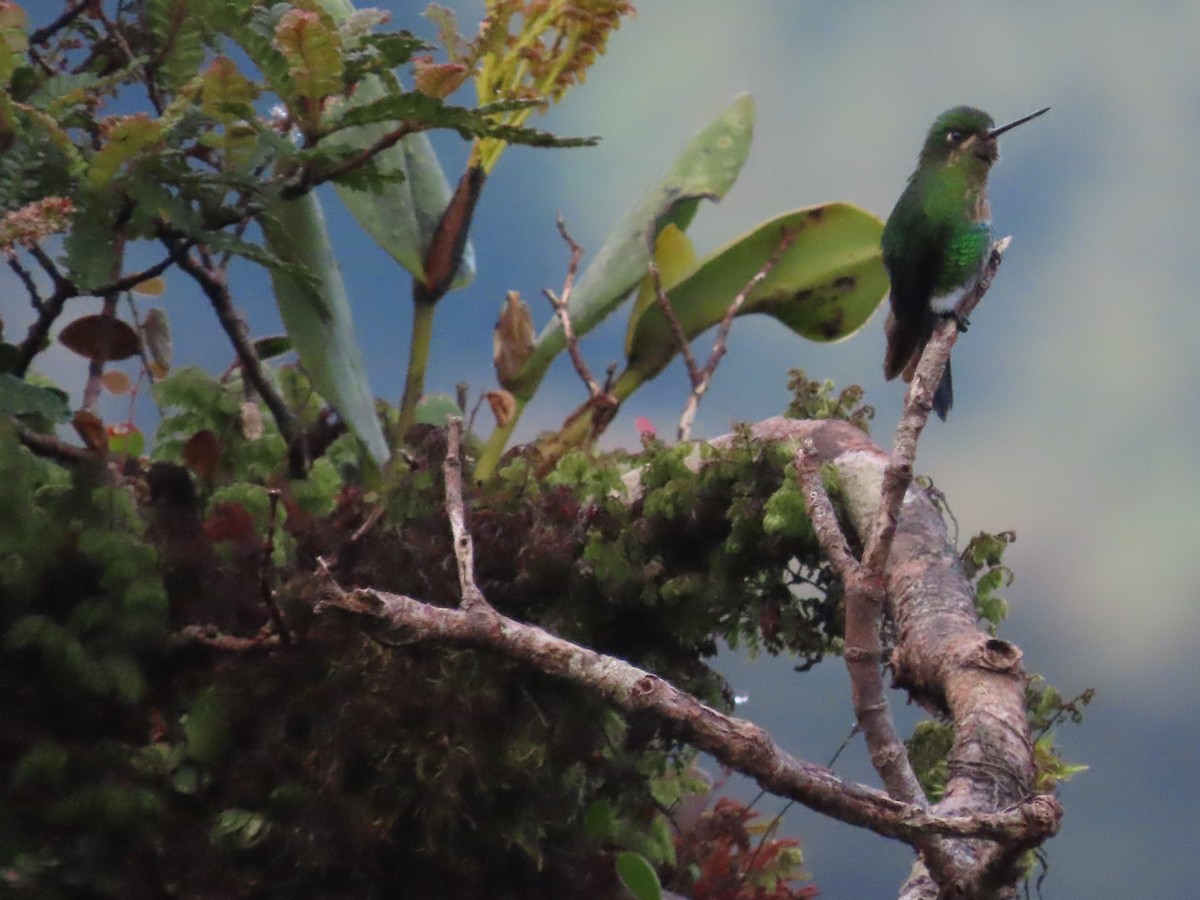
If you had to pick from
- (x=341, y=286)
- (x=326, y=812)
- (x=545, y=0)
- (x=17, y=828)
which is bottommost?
(x=17, y=828)

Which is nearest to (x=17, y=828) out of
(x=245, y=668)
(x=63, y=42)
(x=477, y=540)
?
(x=245, y=668)

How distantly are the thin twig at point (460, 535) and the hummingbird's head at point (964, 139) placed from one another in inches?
27.6

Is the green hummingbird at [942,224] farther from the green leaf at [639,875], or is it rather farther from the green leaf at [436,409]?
the green leaf at [436,409]

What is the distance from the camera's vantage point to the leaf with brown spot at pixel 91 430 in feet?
4.99

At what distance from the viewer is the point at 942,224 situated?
1.53 meters

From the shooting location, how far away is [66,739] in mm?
1306

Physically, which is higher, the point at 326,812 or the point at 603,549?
the point at 603,549

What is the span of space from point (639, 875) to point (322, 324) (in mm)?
1115

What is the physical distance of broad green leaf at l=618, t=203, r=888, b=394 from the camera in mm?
2342

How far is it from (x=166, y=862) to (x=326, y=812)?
17cm

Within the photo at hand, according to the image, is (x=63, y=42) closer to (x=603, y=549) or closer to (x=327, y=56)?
(x=327, y=56)

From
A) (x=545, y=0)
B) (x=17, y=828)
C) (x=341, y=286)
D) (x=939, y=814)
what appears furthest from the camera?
(x=341, y=286)

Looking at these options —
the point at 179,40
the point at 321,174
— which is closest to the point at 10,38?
Result: the point at 179,40

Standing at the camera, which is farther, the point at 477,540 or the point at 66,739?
the point at 477,540
